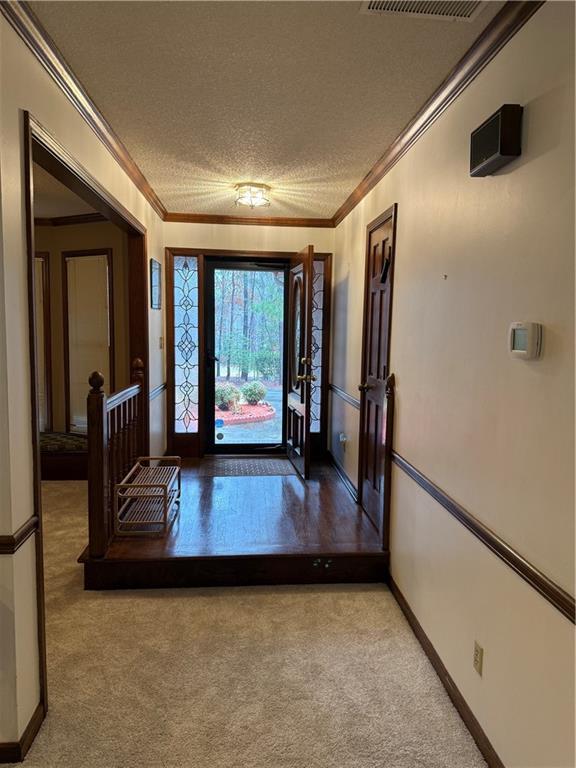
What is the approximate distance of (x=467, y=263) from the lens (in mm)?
1900

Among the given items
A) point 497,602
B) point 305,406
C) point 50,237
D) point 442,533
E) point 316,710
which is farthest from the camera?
point 50,237

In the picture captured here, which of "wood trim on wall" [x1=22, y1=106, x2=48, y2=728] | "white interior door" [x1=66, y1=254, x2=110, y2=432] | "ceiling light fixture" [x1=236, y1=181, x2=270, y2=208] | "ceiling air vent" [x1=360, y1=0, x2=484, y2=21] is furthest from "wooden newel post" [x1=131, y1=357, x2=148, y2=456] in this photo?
"ceiling air vent" [x1=360, y1=0, x2=484, y2=21]

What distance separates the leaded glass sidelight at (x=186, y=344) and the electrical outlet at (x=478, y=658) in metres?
3.63

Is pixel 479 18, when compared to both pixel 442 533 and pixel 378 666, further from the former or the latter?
pixel 378 666

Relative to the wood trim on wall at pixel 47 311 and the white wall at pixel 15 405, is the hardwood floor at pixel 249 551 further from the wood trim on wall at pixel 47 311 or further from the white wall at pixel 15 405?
the wood trim on wall at pixel 47 311

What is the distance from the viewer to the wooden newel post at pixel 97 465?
270 centimetres

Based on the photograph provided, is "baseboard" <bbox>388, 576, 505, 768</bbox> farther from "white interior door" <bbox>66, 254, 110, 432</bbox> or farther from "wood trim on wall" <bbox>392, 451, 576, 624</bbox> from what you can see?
"white interior door" <bbox>66, 254, 110, 432</bbox>

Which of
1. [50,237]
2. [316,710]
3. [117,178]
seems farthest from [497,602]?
[50,237]

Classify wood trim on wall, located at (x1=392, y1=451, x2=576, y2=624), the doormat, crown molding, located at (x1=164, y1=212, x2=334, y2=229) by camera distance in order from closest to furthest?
wood trim on wall, located at (x1=392, y1=451, x2=576, y2=624)
the doormat
crown molding, located at (x1=164, y1=212, x2=334, y2=229)

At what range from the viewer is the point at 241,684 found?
2.02 metres

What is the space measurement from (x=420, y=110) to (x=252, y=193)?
63.6 inches

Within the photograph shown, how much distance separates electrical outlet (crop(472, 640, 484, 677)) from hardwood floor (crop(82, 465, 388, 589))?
1.07 metres

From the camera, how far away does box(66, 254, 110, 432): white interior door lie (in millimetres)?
4938

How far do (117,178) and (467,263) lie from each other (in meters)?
2.21
